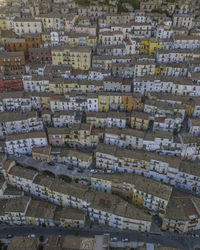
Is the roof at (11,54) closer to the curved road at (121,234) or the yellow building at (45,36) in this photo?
the yellow building at (45,36)

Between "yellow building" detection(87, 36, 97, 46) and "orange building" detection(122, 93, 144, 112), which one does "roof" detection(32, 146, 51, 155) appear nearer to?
"orange building" detection(122, 93, 144, 112)

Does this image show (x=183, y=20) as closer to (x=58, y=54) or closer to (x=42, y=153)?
(x=58, y=54)

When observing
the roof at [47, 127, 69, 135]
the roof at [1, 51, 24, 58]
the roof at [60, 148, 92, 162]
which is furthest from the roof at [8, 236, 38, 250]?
the roof at [1, 51, 24, 58]

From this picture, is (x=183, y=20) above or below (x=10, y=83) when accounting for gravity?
above

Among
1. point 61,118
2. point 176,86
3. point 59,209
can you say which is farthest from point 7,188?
point 176,86

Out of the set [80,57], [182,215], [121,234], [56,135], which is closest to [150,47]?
[80,57]

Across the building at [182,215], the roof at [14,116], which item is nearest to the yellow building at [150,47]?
the roof at [14,116]

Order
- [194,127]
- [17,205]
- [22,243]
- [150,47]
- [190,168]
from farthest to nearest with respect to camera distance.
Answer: [150,47] < [194,127] < [190,168] < [17,205] < [22,243]
